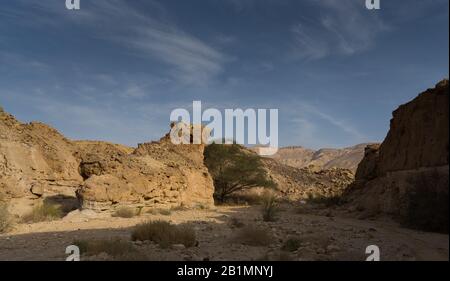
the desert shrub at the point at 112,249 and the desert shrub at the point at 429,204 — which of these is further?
the desert shrub at the point at 112,249

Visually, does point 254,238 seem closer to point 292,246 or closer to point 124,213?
point 292,246

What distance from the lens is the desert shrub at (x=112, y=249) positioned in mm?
7341

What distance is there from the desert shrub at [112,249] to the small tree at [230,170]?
18526 mm

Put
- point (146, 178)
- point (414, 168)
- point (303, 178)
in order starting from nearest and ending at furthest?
point (414, 168) < point (146, 178) < point (303, 178)

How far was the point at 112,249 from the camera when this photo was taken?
7.84 meters

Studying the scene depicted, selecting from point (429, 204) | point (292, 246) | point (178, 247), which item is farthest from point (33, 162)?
point (429, 204)

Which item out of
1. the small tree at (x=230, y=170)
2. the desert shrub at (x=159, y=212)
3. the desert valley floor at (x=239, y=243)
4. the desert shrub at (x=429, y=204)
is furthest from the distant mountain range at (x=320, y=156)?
the desert shrub at (x=429, y=204)

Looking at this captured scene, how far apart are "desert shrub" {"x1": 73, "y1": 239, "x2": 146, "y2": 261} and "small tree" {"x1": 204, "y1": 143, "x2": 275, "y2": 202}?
1853 cm

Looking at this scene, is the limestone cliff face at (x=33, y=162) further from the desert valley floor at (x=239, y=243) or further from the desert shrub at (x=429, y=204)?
the desert shrub at (x=429, y=204)

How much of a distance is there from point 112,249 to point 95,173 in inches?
369

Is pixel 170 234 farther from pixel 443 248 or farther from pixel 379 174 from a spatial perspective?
pixel 379 174

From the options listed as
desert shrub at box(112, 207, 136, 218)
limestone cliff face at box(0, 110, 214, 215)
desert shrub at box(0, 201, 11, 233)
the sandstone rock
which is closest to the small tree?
limestone cliff face at box(0, 110, 214, 215)
